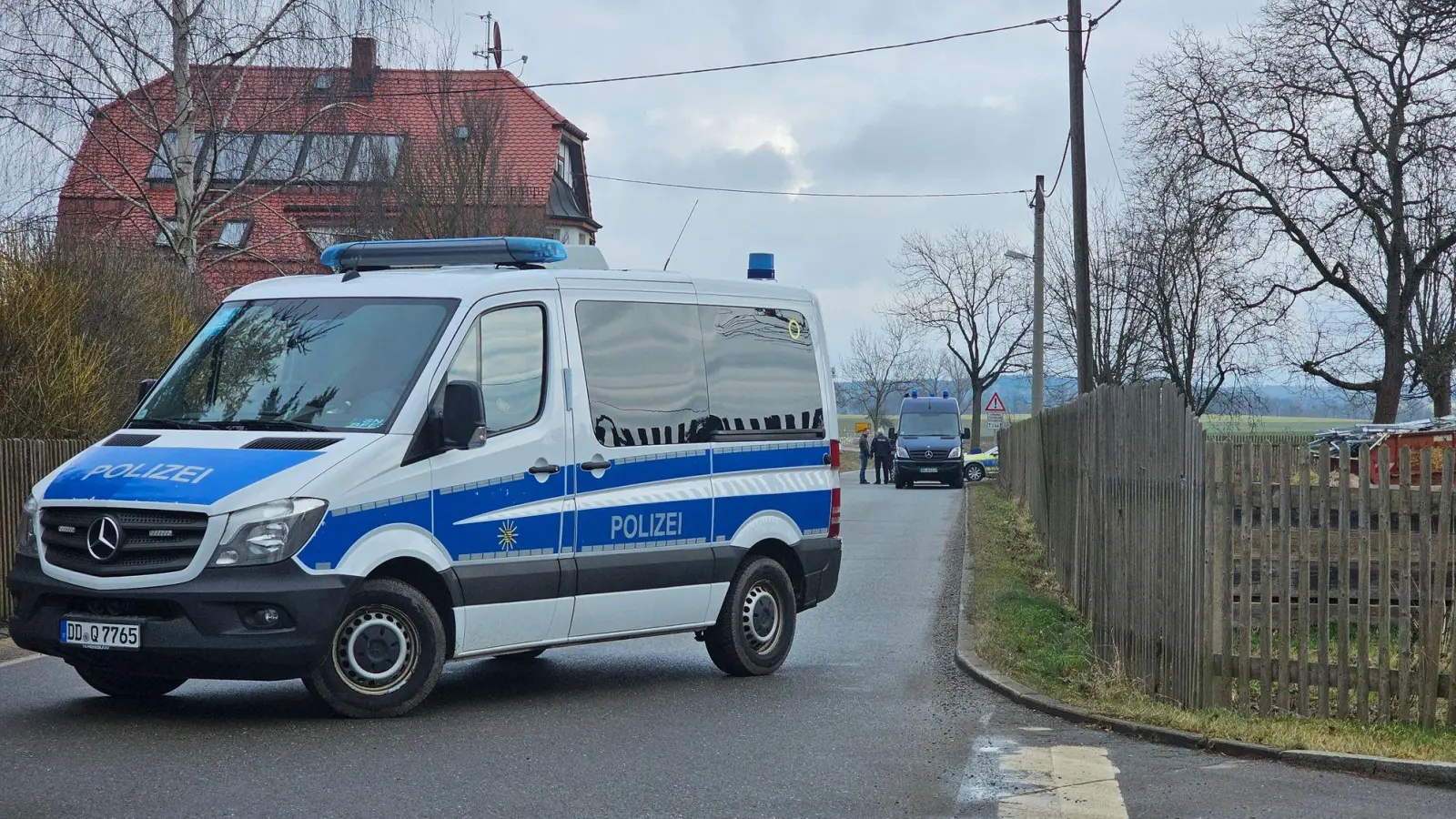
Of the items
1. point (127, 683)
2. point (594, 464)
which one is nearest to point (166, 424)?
point (127, 683)

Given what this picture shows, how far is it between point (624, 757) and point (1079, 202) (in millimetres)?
18669

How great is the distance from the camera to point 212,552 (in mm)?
8062

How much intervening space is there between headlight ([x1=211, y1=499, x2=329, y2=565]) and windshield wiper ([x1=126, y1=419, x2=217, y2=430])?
40.2 inches

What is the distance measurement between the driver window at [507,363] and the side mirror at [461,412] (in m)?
0.32

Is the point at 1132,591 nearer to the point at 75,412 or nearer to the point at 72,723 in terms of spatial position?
the point at 72,723

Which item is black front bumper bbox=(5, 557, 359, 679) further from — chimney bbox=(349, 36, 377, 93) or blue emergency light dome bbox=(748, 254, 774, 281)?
chimney bbox=(349, 36, 377, 93)

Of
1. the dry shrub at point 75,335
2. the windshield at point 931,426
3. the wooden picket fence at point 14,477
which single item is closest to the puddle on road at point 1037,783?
the wooden picket fence at point 14,477

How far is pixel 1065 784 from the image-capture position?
285 inches

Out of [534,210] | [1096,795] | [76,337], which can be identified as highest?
[534,210]

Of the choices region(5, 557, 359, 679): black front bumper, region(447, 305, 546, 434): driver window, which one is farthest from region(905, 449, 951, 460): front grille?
region(5, 557, 359, 679): black front bumper

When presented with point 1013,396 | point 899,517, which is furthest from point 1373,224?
point 1013,396

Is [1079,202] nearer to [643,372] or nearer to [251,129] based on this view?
[251,129]

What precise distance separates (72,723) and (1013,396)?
4675 inches

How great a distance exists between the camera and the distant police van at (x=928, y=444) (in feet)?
161
